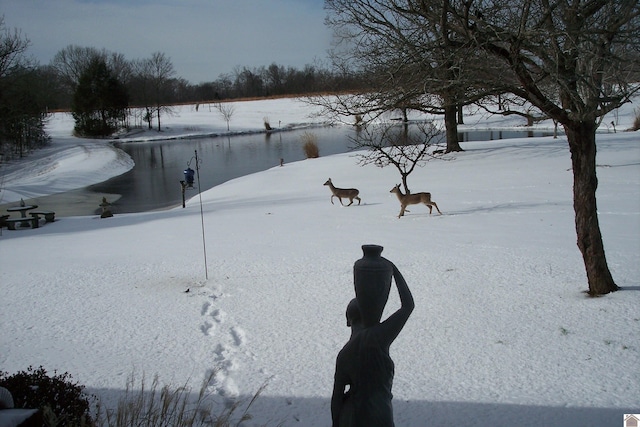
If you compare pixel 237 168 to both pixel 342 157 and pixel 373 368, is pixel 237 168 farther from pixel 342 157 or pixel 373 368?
pixel 373 368

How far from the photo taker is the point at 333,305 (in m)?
7.37

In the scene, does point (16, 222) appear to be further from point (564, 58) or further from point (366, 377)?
point (366, 377)

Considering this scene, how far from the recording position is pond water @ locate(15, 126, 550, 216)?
22.0 m

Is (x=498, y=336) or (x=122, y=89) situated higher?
(x=122, y=89)

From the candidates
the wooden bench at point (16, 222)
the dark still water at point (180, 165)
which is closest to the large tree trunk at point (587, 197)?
the dark still water at point (180, 165)

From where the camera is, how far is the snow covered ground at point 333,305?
508 cm

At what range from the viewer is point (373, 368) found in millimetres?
2326

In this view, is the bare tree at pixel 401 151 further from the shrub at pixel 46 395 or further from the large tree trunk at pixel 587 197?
the shrub at pixel 46 395

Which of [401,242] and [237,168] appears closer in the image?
[401,242]

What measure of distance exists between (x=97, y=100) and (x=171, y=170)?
31.7 meters

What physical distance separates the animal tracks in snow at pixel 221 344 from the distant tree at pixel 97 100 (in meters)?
56.9

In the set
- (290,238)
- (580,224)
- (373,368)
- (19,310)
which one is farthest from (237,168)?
(373,368)

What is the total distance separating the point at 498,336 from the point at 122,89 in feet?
200

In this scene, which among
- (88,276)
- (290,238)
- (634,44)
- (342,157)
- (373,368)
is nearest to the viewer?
(373,368)
